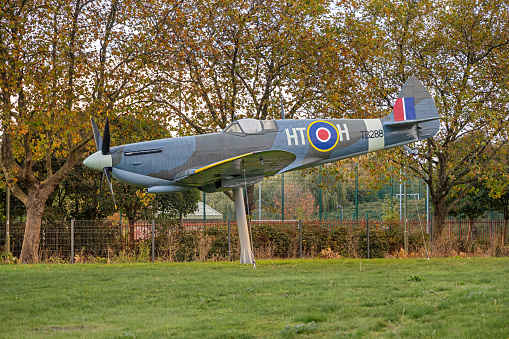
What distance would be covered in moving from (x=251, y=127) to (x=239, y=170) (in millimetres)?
1061

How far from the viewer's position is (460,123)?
2102cm

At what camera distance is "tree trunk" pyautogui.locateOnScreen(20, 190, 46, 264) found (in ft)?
62.3

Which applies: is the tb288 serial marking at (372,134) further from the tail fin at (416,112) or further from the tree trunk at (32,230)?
the tree trunk at (32,230)

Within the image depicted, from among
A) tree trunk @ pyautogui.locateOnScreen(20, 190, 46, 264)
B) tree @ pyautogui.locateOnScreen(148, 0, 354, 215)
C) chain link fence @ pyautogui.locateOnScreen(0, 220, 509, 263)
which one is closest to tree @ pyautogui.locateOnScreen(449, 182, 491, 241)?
chain link fence @ pyautogui.locateOnScreen(0, 220, 509, 263)

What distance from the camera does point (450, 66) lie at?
21500 millimetres

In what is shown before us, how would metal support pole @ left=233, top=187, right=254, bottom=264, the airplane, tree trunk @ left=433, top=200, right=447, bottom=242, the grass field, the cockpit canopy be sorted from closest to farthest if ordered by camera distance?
the grass field, the airplane, the cockpit canopy, metal support pole @ left=233, top=187, right=254, bottom=264, tree trunk @ left=433, top=200, right=447, bottom=242

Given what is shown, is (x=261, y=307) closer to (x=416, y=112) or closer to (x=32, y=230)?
(x=416, y=112)

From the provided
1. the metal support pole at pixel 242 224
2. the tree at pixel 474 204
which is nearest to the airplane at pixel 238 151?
the metal support pole at pixel 242 224

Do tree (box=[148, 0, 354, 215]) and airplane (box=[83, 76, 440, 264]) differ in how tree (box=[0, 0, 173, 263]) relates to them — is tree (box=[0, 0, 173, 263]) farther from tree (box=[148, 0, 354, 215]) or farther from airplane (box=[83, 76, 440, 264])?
airplane (box=[83, 76, 440, 264])

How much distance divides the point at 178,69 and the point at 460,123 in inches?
449

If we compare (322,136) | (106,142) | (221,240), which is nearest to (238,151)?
(322,136)

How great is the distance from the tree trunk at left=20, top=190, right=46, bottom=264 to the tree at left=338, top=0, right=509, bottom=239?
43.0ft

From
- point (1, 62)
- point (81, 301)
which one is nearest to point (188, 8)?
point (1, 62)

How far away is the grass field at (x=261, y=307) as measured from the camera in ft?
19.2
